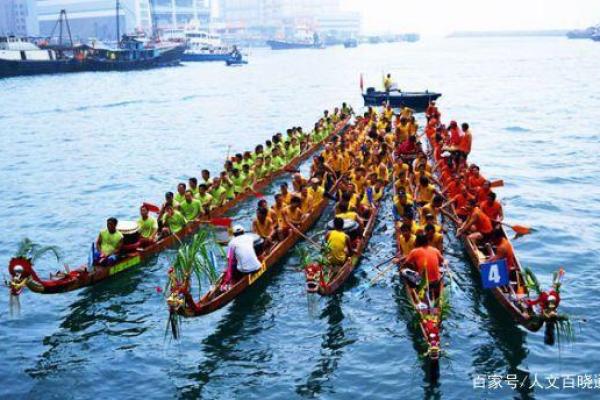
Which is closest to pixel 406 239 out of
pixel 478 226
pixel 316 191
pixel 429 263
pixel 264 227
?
pixel 429 263

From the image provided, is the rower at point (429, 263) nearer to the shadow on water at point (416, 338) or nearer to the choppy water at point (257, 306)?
the shadow on water at point (416, 338)

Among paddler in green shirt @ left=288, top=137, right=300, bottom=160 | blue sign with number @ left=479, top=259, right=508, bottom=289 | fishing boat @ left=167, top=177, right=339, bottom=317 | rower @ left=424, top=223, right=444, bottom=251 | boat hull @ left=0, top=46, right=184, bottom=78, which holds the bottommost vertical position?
fishing boat @ left=167, top=177, right=339, bottom=317

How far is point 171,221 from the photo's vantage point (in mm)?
17766

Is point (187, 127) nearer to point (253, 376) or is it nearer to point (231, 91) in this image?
point (231, 91)

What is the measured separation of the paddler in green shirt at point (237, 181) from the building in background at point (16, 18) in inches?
6612

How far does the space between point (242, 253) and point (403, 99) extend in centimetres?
3296

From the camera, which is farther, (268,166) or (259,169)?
(268,166)

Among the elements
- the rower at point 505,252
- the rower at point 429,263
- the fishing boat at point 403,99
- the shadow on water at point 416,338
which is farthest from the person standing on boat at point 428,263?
the fishing boat at point 403,99

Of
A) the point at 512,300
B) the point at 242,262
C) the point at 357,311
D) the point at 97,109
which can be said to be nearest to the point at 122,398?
the point at 242,262

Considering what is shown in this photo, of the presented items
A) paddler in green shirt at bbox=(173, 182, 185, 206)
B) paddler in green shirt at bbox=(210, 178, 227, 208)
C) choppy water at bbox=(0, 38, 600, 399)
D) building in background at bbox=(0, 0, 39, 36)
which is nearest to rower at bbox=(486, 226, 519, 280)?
choppy water at bbox=(0, 38, 600, 399)

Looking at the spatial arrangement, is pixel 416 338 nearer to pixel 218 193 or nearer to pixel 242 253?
pixel 242 253

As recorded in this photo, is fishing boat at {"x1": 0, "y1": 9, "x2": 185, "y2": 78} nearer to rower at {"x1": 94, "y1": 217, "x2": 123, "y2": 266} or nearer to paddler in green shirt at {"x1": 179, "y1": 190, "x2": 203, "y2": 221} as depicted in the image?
paddler in green shirt at {"x1": 179, "y1": 190, "x2": 203, "y2": 221}

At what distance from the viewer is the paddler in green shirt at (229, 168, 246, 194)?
71.1 ft

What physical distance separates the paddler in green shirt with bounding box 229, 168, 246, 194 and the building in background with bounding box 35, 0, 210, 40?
5644 inches
